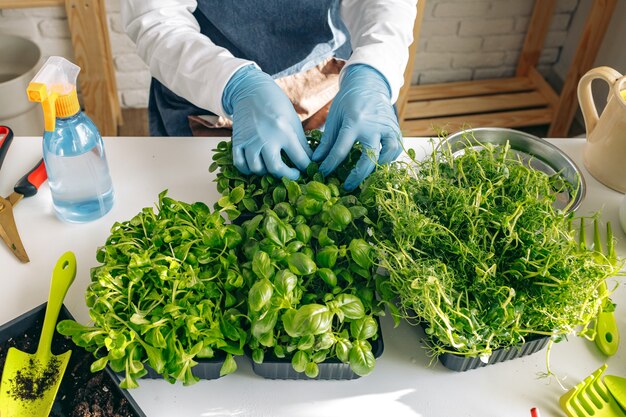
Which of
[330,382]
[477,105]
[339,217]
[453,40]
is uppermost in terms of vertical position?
[339,217]

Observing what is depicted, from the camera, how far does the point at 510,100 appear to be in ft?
8.56

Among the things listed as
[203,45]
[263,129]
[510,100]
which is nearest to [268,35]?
[203,45]

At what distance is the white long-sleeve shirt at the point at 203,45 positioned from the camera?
1216 millimetres

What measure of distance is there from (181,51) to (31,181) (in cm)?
43

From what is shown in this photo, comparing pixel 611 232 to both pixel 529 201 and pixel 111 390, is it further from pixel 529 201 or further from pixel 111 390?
pixel 111 390

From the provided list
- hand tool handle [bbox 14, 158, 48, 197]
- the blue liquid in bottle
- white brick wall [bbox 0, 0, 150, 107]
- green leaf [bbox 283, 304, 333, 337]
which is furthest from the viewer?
white brick wall [bbox 0, 0, 150, 107]

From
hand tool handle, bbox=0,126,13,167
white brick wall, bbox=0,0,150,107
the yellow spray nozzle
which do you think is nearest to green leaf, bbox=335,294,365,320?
the yellow spray nozzle

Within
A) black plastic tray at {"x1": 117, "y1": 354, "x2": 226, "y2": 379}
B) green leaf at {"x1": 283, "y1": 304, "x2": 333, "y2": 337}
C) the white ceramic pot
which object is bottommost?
the white ceramic pot

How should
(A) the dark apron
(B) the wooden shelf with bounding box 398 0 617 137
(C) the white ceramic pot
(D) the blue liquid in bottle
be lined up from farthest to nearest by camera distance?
(B) the wooden shelf with bounding box 398 0 617 137 → (C) the white ceramic pot → (A) the dark apron → (D) the blue liquid in bottle

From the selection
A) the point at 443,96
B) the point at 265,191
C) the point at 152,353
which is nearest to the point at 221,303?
the point at 152,353

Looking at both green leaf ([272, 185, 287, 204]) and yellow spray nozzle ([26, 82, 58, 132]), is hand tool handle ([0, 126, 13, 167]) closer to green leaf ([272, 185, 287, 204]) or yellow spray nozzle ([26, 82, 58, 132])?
yellow spray nozzle ([26, 82, 58, 132])

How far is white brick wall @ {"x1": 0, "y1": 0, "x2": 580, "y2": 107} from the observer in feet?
7.60

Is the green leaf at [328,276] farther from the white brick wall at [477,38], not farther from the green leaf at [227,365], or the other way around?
the white brick wall at [477,38]

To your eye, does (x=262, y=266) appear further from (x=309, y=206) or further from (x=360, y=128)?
(x=360, y=128)
